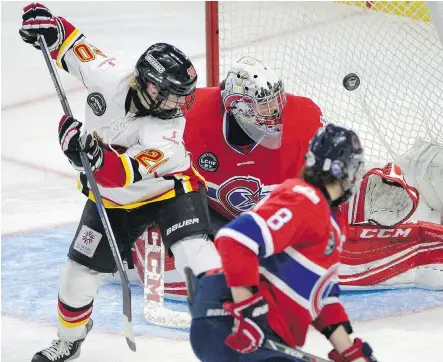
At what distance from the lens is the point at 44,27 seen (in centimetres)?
328

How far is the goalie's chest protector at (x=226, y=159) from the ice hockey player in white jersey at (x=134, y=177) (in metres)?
0.37

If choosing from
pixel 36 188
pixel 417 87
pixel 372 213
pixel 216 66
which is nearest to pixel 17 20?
pixel 36 188

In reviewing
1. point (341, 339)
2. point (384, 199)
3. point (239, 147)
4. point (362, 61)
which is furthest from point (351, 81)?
point (341, 339)

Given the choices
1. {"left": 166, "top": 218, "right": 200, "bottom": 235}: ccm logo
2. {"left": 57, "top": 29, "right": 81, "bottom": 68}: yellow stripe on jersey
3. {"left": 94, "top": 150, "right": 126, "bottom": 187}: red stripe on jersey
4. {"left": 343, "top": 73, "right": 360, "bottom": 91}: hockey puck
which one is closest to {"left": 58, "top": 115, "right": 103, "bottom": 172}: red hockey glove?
{"left": 94, "top": 150, "right": 126, "bottom": 187}: red stripe on jersey

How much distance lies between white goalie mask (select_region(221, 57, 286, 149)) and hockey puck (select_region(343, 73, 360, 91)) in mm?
942

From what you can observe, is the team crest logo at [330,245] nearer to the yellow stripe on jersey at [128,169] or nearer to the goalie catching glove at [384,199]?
the yellow stripe on jersey at [128,169]

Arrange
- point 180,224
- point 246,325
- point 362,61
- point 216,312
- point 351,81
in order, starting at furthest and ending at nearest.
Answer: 1. point 362,61
2. point 351,81
3. point 180,224
4. point 216,312
5. point 246,325

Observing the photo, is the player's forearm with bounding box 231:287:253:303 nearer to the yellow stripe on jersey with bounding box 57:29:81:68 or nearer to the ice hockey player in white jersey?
the ice hockey player in white jersey

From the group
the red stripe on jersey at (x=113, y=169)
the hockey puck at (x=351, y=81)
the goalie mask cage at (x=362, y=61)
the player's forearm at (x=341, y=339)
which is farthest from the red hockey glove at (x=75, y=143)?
the hockey puck at (x=351, y=81)

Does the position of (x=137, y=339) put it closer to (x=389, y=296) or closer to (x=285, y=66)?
(x=389, y=296)

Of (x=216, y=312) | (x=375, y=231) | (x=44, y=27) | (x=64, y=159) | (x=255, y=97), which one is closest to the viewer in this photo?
(x=216, y=312)

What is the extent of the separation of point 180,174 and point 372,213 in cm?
94

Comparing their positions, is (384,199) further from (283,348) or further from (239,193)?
(283,348)

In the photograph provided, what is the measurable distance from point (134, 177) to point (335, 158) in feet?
2.79
